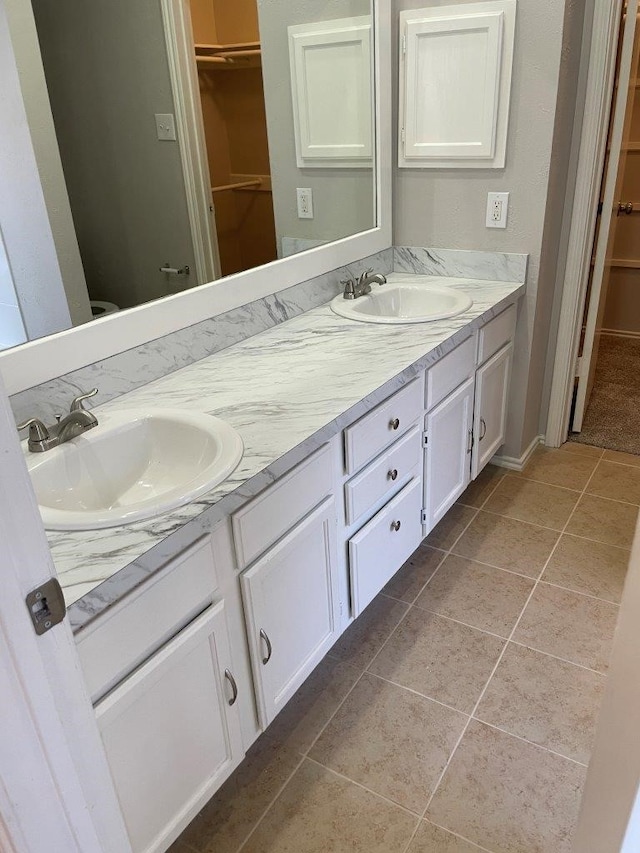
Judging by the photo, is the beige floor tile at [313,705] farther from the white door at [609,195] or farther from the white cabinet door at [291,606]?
the white door at [609,195]

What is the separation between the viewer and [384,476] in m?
1.77

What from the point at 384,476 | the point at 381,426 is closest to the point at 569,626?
the point at 384,476

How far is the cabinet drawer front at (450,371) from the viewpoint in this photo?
1.95m

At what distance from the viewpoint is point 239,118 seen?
1873mm

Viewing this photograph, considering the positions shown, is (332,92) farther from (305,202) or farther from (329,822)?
(329,822)

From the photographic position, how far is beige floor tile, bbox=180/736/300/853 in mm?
1438

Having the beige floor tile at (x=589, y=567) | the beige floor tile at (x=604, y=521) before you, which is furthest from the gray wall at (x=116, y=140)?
the beige floor tile at (x=604, y=521)

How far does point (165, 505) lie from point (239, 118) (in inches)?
49.8

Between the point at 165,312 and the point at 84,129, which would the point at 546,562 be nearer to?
the point at 165,312

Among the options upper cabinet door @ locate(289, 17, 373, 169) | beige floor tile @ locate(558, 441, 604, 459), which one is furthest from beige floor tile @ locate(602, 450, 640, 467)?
upper cabinet door @ locate(289, 17, 373, 169)

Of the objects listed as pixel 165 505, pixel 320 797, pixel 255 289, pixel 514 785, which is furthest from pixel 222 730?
pixel 255 289

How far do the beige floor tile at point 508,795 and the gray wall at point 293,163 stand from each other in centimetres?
157

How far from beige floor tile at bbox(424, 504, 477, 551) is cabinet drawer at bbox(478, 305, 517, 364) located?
0.62m

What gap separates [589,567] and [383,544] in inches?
33.4
